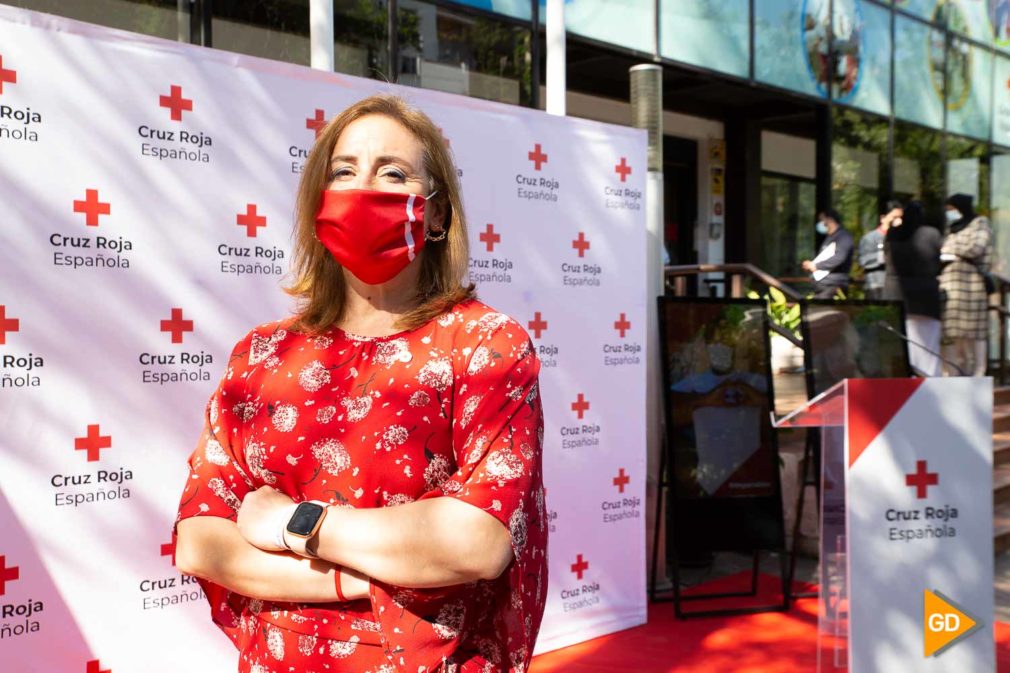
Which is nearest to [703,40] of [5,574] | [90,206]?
[90,206]

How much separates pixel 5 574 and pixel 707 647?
8.97ft

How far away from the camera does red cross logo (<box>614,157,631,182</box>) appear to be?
4.06 metres

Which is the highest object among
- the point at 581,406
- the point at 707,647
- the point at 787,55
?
the point at 787,55

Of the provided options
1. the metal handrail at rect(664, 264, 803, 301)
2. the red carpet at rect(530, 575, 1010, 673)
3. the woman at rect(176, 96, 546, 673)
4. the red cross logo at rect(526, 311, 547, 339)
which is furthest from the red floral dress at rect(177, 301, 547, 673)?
the metal handrail at rect(664, 264, 803, 301)

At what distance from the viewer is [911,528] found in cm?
298

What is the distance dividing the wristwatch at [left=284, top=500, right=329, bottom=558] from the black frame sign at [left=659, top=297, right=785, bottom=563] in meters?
3.24

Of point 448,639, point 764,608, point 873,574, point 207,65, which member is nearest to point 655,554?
point 764,608

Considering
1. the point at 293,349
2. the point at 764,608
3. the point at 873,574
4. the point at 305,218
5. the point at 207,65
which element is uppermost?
the point at 207,65

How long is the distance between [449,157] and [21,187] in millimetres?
1414

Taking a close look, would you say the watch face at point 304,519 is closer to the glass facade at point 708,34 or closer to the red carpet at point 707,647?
the red carpet at point 707,647

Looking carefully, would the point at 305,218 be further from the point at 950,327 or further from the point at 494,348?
the point at 950,327

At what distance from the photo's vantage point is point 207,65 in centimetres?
278

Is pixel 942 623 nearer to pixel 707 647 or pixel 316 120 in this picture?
pixel 707 647

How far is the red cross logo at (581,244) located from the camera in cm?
392
